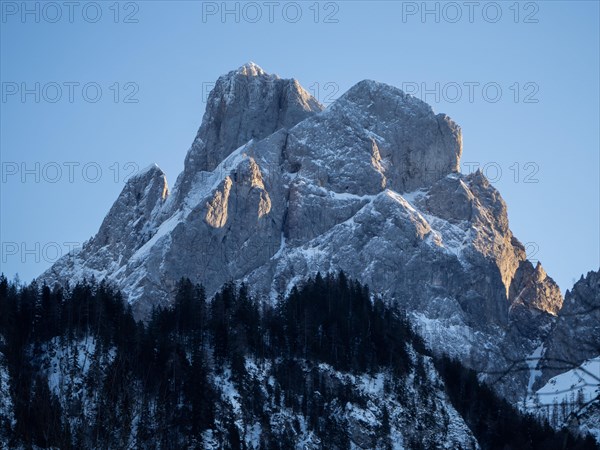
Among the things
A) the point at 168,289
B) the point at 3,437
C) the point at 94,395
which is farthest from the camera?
the point at 168,289

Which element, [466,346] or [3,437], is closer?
[3,437]

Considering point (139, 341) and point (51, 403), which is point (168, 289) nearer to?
point (139, 341)

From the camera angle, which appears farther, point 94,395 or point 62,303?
point 62,303

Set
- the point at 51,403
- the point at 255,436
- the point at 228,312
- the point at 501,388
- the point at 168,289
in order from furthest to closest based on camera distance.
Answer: the point at 168,289
the point at 501,388
the point at 228,312
the point at 255,436
the point at 51,403

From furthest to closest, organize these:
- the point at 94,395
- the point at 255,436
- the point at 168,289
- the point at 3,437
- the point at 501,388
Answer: the point at 168,289 → the point at 501,388 → the point at 255,436 → the point at 94,395 → the point at 3,437

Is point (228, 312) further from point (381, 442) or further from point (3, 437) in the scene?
point (3, 437)

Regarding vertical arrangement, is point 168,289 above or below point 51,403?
above

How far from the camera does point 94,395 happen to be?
91.0m

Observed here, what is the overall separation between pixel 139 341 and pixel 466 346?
102330 mm

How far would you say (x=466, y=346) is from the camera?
19350cm

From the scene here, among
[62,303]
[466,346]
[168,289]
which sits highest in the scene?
[168,289]

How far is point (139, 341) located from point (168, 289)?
96.9 metres

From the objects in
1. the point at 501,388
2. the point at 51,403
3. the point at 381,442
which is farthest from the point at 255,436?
the point at 501,388

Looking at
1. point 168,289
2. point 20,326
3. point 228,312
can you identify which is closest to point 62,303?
point 20,326
